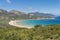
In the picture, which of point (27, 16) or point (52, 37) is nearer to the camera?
point (52, 37)

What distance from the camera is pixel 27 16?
161 metres

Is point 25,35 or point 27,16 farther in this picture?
point 27,16

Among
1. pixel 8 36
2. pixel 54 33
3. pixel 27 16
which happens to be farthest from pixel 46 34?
pixel 27 16

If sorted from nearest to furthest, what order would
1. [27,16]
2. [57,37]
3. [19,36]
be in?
[57,37] → [19,36] → [27,16]

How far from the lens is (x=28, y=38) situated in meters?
11.8

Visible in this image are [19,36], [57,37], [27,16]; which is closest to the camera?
[57,37]

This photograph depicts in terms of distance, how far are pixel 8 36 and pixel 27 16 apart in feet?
490

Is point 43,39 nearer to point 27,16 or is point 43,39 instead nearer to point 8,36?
point 8,36

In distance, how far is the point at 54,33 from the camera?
1240 cm

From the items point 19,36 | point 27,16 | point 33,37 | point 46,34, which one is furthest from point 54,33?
point 27,16

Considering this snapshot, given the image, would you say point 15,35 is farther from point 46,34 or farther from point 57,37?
point 57,37

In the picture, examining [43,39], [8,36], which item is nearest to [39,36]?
[43,39]

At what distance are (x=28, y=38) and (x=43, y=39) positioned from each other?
3.40 ft

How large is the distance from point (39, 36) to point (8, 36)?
A: 84.2 inches
